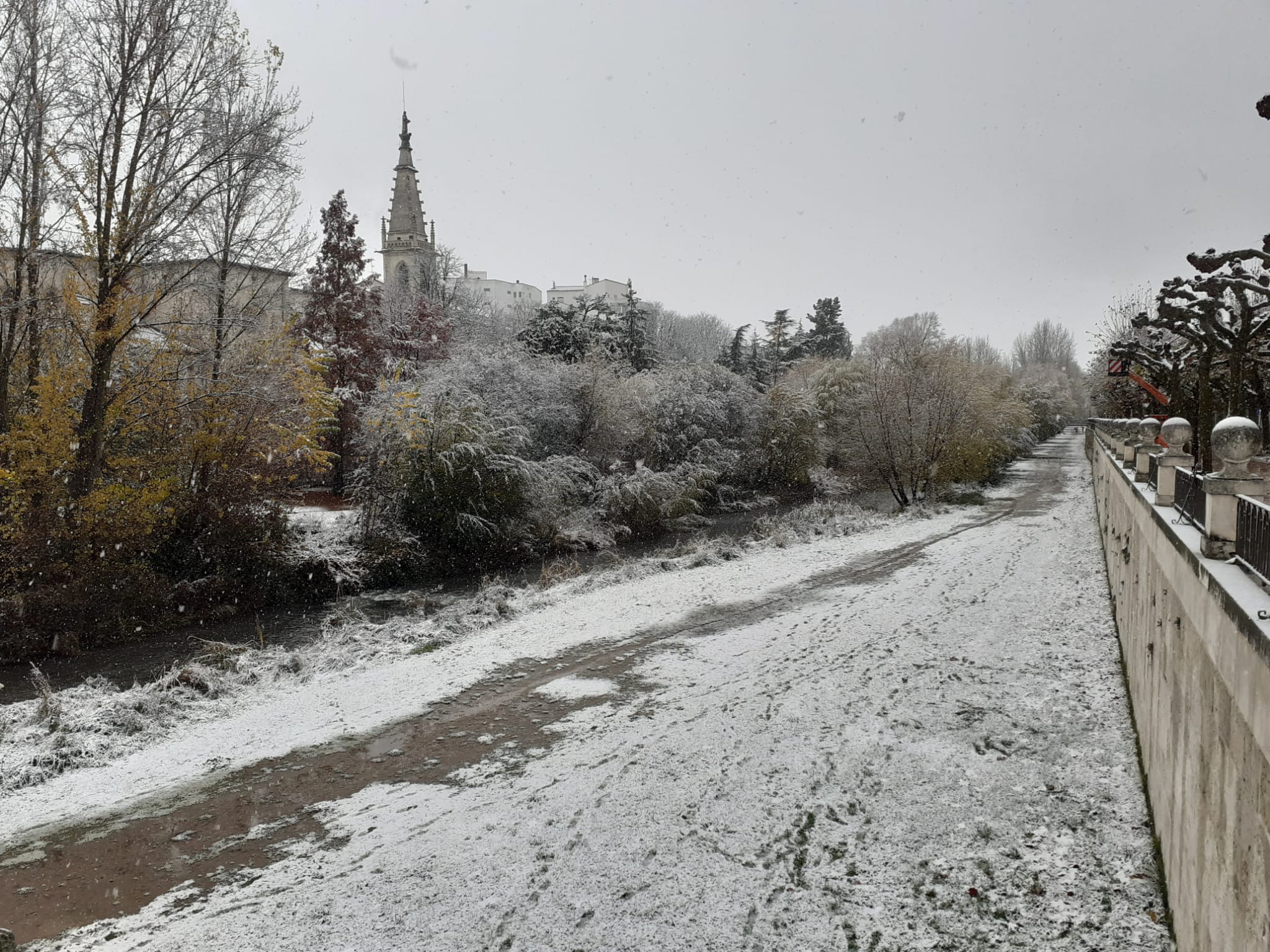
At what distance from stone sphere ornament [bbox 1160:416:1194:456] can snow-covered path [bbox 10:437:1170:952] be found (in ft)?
9.54

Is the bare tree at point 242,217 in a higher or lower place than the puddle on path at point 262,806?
higher

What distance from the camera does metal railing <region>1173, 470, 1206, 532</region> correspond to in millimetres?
5391

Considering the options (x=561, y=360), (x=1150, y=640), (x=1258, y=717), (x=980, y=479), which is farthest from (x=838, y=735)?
(x=980, y=479)

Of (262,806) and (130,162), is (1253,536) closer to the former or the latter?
(262,806)

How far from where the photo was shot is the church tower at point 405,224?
5716 cm

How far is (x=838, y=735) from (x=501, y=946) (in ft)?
14.0

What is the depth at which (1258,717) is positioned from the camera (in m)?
3.02

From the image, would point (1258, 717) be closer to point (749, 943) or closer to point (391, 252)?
point (749, 943)

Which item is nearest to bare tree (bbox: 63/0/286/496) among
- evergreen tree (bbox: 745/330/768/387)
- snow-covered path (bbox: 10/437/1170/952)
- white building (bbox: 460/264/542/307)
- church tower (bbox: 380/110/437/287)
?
snow-covered path (bbox: 10/437/1170/952)

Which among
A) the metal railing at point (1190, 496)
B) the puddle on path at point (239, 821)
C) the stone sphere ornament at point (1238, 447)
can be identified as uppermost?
the stone sphere ornament at point (1238, 447)

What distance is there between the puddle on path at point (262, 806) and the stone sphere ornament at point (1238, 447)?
243 inches

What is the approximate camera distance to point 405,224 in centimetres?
5766

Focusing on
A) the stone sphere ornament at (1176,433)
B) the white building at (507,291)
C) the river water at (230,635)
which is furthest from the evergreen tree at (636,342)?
the white building at (507,291)

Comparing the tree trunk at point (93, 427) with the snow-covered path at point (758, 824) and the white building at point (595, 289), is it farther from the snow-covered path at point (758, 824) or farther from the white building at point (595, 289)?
the white building at point (595, 289)
